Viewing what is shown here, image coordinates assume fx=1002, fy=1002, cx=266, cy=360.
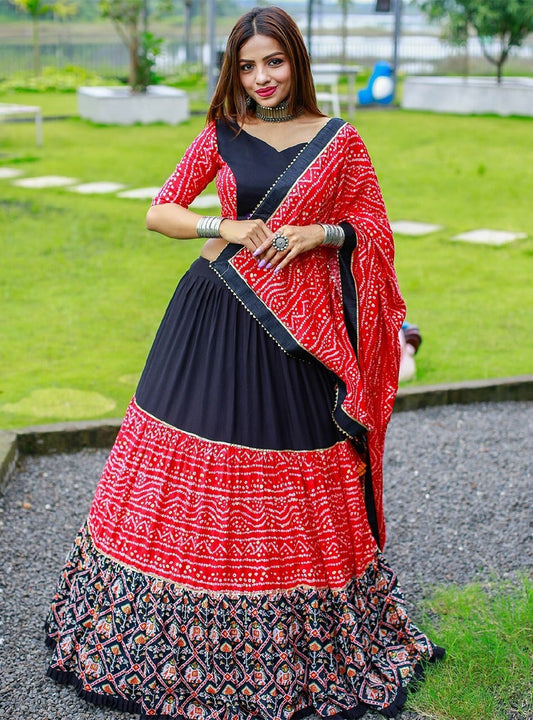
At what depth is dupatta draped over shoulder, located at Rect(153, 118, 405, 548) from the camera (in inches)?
119

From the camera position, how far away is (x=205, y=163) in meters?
3.13

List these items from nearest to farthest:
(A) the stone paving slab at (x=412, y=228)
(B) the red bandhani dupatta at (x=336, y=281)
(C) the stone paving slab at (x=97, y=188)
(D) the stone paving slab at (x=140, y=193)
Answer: (B) the red bandhani dupatta at (x=336, y=281) → (A) the stone paving slab at (x=412, y=228) → (D) the stone paving slab at (x=140, y=193) → (C) the stone paving slab at (x=97, y=188)

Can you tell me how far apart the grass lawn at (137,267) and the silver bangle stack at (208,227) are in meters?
2.73

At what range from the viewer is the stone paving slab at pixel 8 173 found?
12.3 metres

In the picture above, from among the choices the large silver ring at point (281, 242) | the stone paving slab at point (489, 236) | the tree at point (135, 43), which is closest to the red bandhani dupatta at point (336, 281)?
the large silver ring at point (281, 242)

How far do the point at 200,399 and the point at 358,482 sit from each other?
592mm

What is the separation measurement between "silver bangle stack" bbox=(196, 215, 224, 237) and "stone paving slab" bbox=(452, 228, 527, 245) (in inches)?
282

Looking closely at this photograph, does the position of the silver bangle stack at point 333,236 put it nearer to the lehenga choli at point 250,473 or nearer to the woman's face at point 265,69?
the lehenga choli at point 250,473

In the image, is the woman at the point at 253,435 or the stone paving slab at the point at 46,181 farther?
the stone paving slab at the point at 46,181

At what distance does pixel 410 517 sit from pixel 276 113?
225 cm

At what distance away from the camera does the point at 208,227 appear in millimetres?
3018

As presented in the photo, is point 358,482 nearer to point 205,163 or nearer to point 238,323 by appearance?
point 238,323

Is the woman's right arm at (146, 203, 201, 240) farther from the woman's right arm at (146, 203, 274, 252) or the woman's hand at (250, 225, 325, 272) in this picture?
the woman's hand at (250, 225, 325, 272)

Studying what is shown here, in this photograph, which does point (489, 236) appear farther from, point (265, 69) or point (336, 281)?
point (265, 69)
